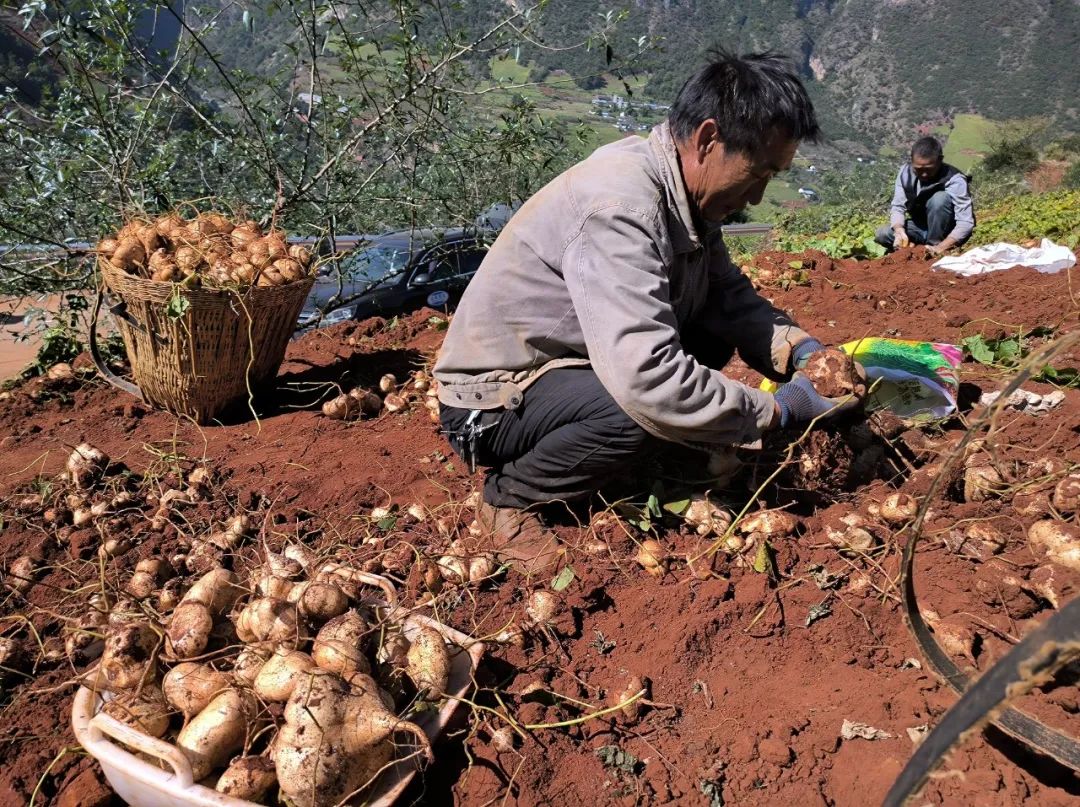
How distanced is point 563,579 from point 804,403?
1.10 metres

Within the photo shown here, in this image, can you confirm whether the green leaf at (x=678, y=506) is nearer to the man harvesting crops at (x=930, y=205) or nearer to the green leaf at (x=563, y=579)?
the green leaf at (x=563, y=579)

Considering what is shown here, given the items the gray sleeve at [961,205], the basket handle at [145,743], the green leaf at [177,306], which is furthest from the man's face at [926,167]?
the basket handle at [145,743]

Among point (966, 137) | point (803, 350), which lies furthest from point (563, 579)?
point (966, 137)

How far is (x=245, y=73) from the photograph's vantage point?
497cm

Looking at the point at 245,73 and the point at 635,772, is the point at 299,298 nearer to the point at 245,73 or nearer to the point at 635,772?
the point at 245,73

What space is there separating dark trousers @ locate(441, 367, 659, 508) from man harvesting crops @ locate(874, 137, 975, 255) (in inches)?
215

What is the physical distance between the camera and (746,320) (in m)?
3.23

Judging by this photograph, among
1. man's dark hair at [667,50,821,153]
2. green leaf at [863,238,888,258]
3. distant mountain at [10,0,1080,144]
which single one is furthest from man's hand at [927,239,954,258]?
distant mountain at [10,0,1080,144]

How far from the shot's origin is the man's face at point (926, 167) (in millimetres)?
6961

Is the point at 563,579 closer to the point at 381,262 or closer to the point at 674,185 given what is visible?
the point at 674,185

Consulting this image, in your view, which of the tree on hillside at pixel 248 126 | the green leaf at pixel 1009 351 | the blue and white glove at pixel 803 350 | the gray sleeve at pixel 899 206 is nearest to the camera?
the blue and white glove at pixel 803 350

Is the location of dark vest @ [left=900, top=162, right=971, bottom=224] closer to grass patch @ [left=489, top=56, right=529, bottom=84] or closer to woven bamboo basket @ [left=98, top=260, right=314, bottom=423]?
grass patch @ [left=489, top=56, right=529, bottom=84]

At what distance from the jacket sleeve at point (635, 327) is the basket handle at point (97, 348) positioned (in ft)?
8.97

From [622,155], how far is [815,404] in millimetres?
1147
